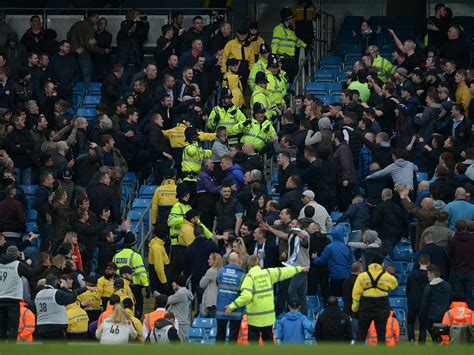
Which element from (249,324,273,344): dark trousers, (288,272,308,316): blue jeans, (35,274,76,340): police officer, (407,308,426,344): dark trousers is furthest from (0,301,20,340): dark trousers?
(407,308,426,344): dark trousers

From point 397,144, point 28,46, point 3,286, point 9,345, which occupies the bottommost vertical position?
point 9,345

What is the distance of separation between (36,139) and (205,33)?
4.19 metres

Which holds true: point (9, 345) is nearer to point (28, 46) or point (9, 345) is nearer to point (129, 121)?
point (129, 121)

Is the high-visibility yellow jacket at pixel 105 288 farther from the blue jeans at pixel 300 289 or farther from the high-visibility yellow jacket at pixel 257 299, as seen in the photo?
the blue jeans at pixel 300 289

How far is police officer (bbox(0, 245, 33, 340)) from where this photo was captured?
1644 cm

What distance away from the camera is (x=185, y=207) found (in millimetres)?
18703

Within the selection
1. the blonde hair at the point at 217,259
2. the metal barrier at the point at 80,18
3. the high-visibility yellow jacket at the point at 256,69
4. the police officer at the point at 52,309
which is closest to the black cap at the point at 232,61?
the high-visibility yellow jacket at the point at 256,69

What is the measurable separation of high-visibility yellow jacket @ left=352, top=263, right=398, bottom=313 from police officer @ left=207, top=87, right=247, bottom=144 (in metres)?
5.18

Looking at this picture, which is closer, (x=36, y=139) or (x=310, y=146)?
(x=310, y=146)

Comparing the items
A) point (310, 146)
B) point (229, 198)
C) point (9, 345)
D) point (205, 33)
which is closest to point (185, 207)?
point (229, 198)

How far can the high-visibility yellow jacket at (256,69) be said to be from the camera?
22188mm

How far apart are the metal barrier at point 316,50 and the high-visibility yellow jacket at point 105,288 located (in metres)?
6.95

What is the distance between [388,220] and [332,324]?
2998 millimetres

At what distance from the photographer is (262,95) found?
71.1 feet
